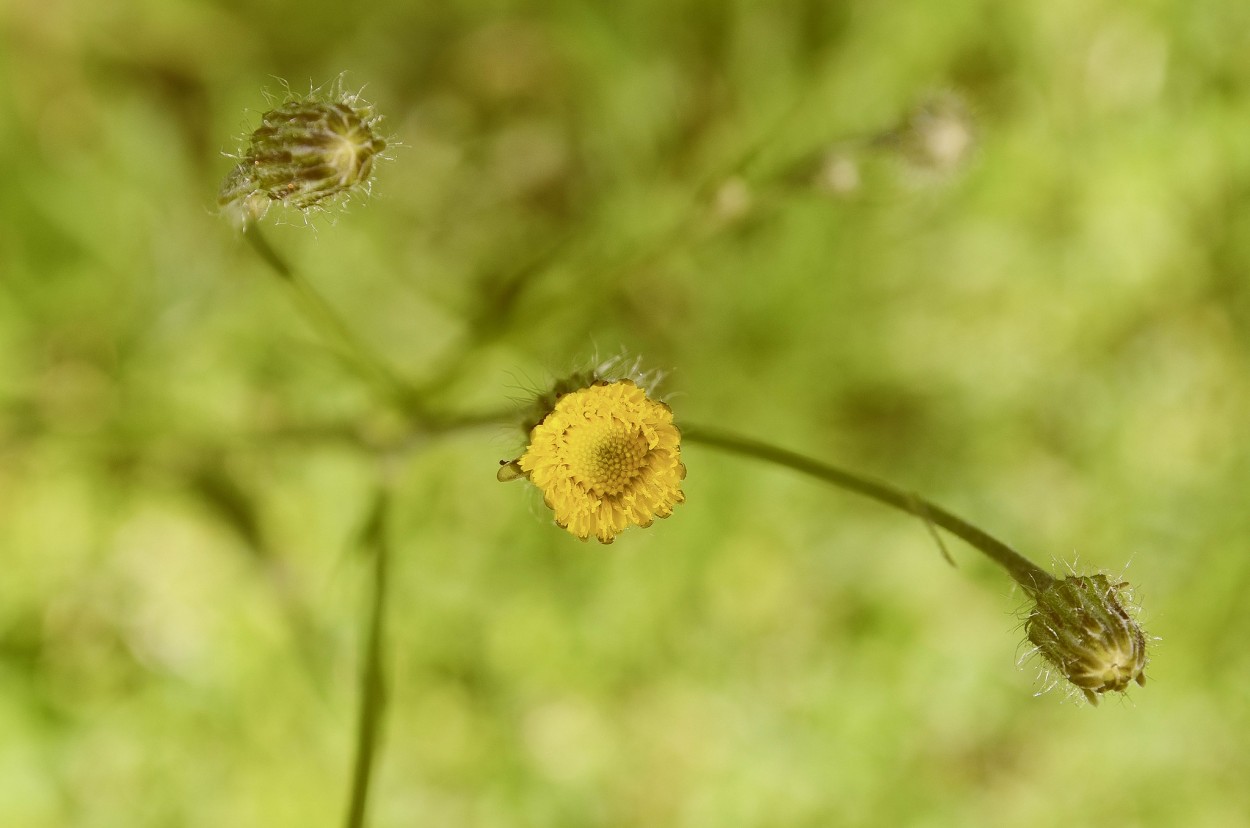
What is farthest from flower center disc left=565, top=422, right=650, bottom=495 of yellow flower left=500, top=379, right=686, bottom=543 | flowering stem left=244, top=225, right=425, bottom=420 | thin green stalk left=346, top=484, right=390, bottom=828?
flowering stem left=244, top=225, right=425, bottom=420

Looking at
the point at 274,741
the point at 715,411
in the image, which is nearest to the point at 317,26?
the point at 715,411

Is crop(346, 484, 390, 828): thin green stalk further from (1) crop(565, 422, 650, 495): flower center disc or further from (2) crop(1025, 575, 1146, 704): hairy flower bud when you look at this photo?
(2) crop(1025, 575, 1146, 704): hairy flower bud

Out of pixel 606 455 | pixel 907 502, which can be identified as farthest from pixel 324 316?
pixel 907 502

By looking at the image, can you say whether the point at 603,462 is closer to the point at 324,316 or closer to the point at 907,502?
the point at 907,502

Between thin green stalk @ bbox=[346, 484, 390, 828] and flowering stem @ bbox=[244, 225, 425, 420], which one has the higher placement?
flowering stem @ bbox=[244, 225, 425, 420]

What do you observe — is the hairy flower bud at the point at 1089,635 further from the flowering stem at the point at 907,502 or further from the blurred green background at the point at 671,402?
the blurred green background at the point at 671,402

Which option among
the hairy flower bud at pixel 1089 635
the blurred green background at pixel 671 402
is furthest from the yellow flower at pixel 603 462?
the blurred green background at pixel 671 402
